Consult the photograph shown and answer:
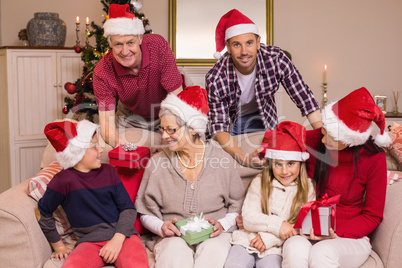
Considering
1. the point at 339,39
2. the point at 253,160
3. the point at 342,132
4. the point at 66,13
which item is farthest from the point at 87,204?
the point at 339,39

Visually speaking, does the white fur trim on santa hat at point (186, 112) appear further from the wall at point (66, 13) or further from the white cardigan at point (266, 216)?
the wall at point (66, 13)

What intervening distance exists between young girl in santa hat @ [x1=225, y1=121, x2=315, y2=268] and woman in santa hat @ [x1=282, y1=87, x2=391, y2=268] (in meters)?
0.09

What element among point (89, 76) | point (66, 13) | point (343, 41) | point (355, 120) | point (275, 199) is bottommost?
point (275, 199)

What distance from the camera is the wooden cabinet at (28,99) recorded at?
3861 mm

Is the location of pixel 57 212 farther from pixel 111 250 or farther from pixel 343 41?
pixel 343 41

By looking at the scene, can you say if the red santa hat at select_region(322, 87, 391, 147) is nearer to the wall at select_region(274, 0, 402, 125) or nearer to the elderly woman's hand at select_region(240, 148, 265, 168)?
the elderly woman's hand at select_region(240, 148, 265, 168)

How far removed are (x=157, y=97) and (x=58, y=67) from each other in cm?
180

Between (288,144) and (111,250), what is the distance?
915 mm

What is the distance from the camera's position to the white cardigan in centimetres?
184

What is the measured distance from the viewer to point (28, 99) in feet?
12.9

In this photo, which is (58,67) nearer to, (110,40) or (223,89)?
(110,40)

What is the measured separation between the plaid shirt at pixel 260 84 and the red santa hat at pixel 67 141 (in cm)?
80

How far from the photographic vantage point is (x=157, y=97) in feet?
8.50

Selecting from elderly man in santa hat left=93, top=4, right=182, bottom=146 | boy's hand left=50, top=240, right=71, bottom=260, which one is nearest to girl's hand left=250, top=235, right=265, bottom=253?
boy's hand left=50, top=240, right=71, bottom=260
